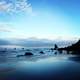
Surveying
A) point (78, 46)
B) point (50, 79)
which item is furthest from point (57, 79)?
point (78, 46)

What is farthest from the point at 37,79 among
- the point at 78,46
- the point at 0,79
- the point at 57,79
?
the point at 78,46

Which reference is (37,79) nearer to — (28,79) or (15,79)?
(28,79)

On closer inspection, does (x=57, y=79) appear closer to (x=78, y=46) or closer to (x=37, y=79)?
(x=37, y=79)

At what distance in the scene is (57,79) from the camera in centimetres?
1725

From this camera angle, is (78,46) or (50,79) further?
(78,46)

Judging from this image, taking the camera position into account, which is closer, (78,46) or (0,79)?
(0,79)

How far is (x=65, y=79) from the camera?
664 inches

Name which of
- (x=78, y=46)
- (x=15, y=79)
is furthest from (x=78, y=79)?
(x=78, y=46)

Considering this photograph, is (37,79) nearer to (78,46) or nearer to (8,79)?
(8,79)

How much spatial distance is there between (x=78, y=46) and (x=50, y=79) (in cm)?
9326

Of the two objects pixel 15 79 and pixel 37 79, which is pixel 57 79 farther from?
pixel 15 79

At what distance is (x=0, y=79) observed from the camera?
58.0 feet

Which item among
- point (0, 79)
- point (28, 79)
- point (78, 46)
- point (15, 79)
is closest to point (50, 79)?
point (28, 79)

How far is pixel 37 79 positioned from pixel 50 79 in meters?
1.35
